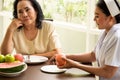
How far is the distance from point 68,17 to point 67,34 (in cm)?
27

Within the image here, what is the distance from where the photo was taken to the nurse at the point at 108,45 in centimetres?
147

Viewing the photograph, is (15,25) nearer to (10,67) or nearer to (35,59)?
(35,59)

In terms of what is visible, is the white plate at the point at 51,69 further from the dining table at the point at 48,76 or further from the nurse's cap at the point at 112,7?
the nurse's cap at the point at 112,7

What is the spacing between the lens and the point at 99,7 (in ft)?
5.19

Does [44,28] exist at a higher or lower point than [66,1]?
lower

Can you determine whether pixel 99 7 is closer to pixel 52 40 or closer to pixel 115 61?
pixel 115 61

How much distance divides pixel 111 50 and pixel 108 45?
0.15 ft

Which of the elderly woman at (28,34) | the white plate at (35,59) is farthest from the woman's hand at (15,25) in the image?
the white plate at (35,59)

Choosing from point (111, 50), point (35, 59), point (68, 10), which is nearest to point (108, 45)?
point (111, 50)

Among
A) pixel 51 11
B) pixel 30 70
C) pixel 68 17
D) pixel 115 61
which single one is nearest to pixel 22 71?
pixel 30 70

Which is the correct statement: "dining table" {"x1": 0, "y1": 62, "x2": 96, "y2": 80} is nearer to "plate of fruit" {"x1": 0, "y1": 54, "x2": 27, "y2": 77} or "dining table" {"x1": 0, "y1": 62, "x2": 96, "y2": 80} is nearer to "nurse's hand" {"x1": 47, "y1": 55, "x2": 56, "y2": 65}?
"plate of fruit" {"x1": 0, "y1": 54, "x2": 27, "y2": 77}

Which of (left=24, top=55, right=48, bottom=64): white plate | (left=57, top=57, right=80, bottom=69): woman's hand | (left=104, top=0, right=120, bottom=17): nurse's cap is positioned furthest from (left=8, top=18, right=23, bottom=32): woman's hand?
(left=104, top=0, right=120, bottom=17): nurse's cap

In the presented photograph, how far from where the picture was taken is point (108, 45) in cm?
152

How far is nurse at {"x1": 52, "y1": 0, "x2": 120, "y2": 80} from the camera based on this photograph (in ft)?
4.83
